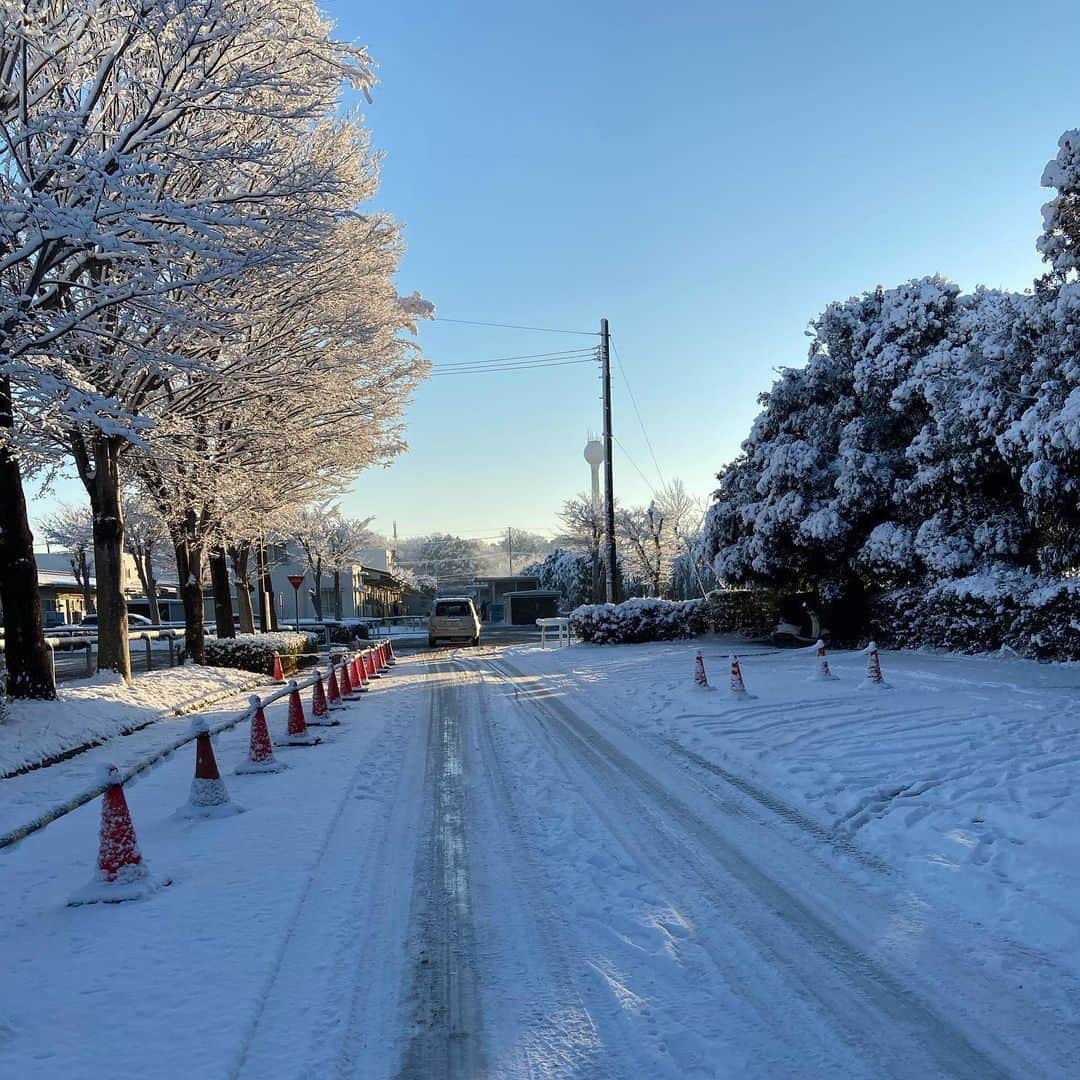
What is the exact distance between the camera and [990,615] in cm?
1711

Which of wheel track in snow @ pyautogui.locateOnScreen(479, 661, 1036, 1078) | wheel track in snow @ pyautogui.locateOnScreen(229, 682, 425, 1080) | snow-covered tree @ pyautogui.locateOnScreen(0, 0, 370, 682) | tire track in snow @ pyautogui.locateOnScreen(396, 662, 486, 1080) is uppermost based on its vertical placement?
snow-covered tree @ pyautogui.locateOnScreen(0, 0, 370, 682)

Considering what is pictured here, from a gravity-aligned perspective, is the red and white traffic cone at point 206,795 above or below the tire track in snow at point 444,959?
above

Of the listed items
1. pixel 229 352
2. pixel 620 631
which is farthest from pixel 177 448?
pixel 620 631

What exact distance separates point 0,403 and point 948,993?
1233 cm

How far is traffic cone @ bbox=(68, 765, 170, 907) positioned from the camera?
530cm

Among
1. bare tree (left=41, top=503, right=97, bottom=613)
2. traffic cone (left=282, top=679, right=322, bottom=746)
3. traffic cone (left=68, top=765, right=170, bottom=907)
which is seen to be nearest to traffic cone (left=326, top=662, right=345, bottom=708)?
traffic cone (left=282, top=679, right=322, bottom=746)

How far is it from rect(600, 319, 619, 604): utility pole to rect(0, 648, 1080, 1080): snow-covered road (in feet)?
71.7

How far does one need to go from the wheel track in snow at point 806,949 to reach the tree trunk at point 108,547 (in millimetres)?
10312

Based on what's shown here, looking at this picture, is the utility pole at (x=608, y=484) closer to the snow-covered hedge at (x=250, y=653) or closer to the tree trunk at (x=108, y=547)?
the snow-covered hedge at (x=250, y=653)

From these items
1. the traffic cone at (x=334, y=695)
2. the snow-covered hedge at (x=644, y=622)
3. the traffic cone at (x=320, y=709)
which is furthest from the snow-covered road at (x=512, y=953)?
the snow-covered hedge at (x=644, y=622)

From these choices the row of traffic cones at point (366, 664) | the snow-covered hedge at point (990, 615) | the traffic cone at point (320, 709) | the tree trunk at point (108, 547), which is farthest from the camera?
the row of traffic cones at point (366, 664)

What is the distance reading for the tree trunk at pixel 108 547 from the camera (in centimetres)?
1456

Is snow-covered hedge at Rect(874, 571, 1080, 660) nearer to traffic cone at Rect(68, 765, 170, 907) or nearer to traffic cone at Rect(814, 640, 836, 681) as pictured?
traffic cone at Rect(814, 640, 836, 681)

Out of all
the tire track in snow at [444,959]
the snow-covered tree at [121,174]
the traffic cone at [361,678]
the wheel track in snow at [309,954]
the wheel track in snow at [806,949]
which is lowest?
the wheel track in snow at [806,949]
